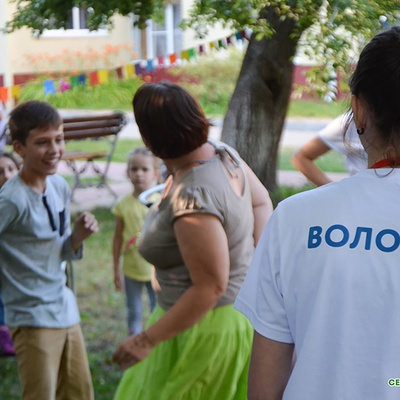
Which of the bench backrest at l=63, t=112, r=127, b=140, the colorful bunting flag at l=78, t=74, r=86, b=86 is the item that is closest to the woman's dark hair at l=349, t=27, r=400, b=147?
→ the colorful bunting flag at l=78, t=74, r=86, b=86

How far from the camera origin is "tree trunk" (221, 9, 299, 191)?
5.81 m

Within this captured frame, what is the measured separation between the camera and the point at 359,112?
150 centimetres

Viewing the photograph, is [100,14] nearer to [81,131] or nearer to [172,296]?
[172,296]

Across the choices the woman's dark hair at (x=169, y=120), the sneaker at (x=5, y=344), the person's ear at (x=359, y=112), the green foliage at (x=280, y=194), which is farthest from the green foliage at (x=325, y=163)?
the person's ear at (x=359, y=112)

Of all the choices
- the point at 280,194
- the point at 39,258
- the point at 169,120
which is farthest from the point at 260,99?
the point at 169,120

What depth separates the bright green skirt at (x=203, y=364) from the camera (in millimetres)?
2572

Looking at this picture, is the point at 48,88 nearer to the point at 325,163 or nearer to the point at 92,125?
the point at 92,125

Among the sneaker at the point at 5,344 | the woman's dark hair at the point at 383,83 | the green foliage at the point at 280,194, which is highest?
the woman's dark hair at the point at 383,83

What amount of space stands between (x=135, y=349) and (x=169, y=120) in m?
0.73

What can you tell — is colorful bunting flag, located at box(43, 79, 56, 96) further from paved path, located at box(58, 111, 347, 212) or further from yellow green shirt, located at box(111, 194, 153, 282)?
paved path, located at box(58, 111, 347, 212)

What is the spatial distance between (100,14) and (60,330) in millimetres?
1356

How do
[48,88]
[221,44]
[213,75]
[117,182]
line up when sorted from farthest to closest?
[213,75] < [117,182] < [48,88] < [221,44]

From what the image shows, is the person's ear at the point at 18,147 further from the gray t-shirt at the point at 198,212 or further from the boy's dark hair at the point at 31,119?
the gray t-shirt at the point at 198,212

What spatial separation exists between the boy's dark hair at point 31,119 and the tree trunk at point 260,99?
7.78 ft
